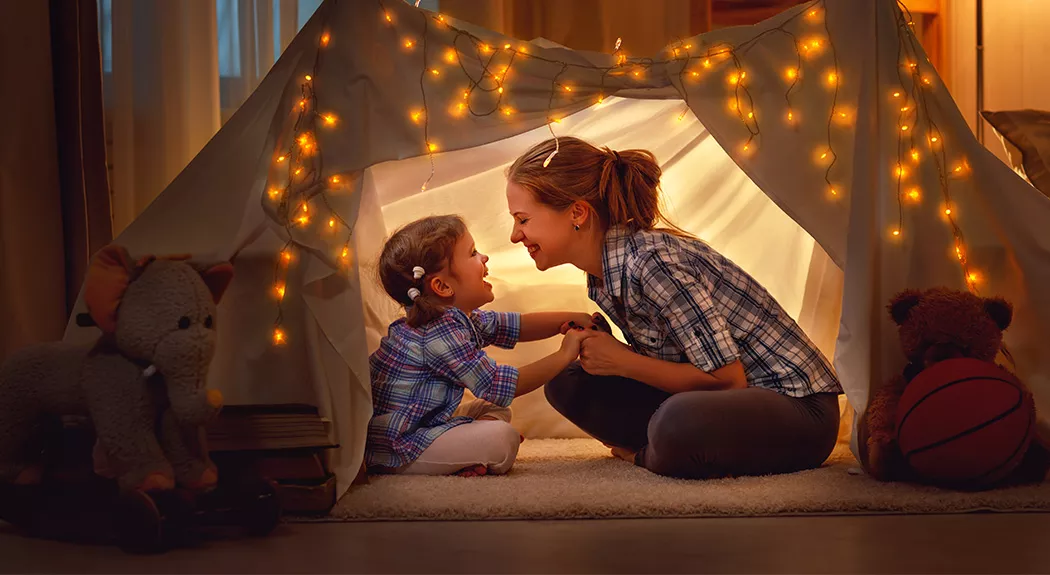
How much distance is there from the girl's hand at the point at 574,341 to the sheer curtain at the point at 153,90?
1.35 metres

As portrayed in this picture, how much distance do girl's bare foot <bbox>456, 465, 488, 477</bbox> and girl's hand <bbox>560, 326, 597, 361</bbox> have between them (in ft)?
1.00

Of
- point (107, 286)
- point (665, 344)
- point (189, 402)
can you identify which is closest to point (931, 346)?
point (665, 344)

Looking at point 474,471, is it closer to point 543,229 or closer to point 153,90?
point 543,229

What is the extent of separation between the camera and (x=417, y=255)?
7.88 feet

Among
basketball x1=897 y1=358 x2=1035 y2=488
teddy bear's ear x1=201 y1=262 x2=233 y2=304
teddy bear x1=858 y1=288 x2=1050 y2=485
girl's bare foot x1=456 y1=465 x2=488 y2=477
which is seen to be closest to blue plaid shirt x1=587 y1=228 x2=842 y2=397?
teddy bear x1=858 y1=288 x2=1050 y2=485

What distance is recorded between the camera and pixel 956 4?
354cm

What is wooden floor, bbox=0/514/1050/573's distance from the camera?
1.46m

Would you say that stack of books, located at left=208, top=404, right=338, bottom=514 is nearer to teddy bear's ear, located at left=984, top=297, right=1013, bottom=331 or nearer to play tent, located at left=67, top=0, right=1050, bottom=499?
play tent, located at left=67, top=0, right=1050, bottom=499

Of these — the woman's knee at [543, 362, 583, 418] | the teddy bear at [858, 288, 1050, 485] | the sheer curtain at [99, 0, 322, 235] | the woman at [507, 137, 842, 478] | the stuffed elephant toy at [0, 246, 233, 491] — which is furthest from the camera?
the sheer curtain at [99, 0, 322, 235]

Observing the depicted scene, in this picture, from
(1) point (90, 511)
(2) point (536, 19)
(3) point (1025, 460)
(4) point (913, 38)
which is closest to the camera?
(1) point (90, 511)

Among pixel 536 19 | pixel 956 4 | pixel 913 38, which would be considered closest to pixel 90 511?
pixel 913 38

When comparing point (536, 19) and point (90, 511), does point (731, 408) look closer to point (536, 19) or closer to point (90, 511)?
point (90, 511)

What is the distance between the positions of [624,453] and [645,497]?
1.63 feet

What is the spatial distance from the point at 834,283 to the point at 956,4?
1.51 metres
